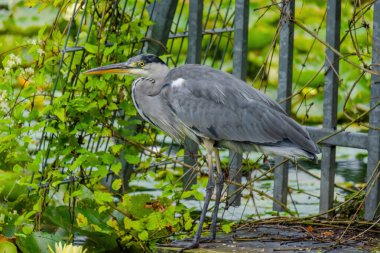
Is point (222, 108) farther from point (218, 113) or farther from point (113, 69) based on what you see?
point (113, 69)

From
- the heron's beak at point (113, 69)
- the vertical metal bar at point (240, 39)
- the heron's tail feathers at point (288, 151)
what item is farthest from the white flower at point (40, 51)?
the heron's tail feathers at point (288, 151)

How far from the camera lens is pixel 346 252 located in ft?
13.4

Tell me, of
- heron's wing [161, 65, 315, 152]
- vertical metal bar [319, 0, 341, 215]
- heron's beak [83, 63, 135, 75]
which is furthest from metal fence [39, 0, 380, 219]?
heron's wing [161, 65, 315, 152]

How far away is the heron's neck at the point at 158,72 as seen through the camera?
4.40 m

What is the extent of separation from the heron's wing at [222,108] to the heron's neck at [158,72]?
0.33ft

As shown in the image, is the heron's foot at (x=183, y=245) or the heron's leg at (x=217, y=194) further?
the heron's leg at (x=217, y=194)

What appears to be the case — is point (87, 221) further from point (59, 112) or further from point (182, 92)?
point (182, 92)

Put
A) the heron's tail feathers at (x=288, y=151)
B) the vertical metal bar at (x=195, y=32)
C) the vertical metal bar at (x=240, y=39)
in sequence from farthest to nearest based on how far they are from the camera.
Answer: the vertical metal bar at (x=195, y=32) < the vertical metal bar at (x=240, y=39) < the heron's tail feathers at (x=288, y=151)

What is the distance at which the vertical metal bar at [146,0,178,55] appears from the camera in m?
5.34

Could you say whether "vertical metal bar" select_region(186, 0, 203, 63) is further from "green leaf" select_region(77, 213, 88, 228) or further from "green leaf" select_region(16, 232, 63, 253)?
"green leaf" select_region(16, 232, 63, 253)

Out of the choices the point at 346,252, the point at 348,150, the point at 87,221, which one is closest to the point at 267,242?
the point at 346,252

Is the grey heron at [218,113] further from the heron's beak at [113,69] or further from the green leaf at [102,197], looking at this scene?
the green leaf at [102,197]

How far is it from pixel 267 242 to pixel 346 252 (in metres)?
0.34

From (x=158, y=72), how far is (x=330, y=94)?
827mm
